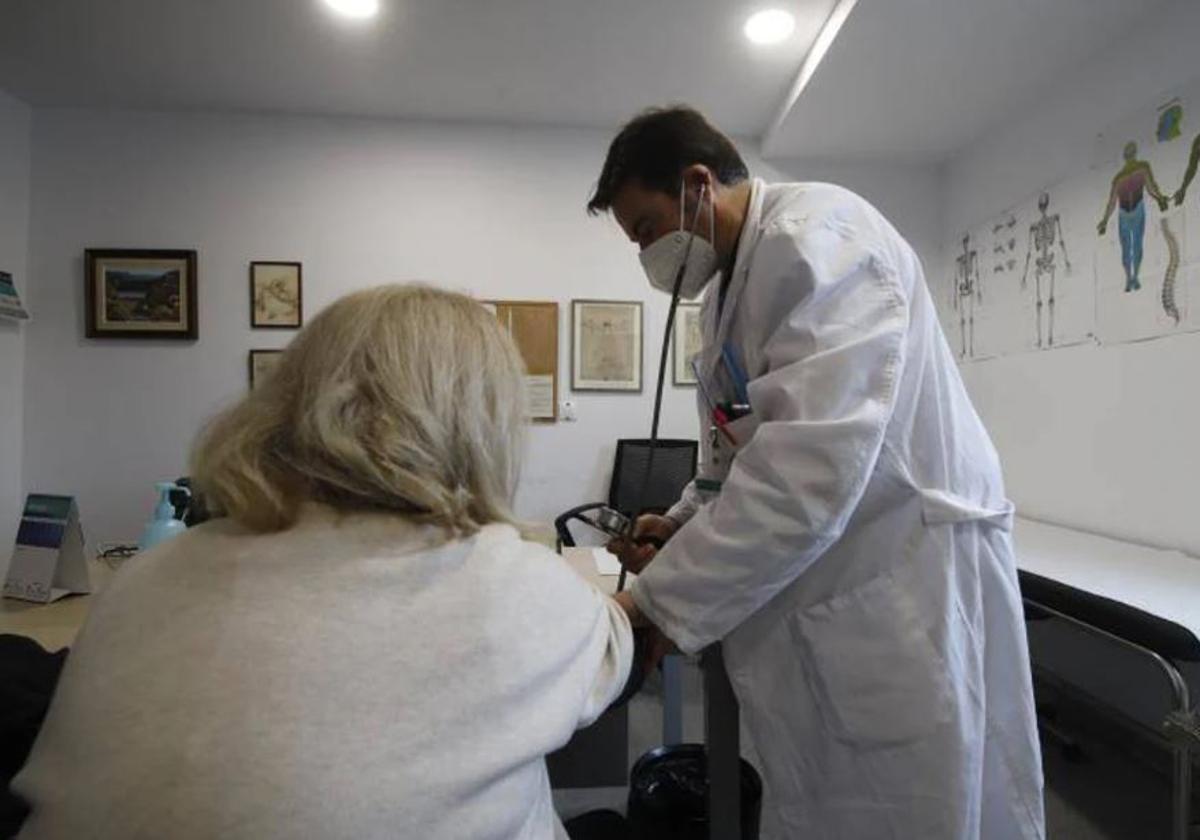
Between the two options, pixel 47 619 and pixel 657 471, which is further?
pixel 657 471

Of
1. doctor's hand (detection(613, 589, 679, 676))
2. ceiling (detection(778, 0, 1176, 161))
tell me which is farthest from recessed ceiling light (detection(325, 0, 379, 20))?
doctor's hand (detection(613, 589, 679, 676))

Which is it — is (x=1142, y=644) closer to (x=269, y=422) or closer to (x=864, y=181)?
(x=269, y=422)

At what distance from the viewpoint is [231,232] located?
2.93 meters

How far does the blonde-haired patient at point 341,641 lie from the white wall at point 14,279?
123 inches

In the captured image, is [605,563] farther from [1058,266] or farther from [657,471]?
[1058,266]

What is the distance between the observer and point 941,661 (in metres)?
0.79

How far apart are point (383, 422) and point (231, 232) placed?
2.91 metres

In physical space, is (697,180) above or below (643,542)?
above

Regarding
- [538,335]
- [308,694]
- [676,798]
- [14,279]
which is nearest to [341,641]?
[308,694]

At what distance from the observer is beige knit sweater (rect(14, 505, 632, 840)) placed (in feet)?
1.43

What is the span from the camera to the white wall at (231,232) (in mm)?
2896

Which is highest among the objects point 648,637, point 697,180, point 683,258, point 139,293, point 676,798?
point 139,293

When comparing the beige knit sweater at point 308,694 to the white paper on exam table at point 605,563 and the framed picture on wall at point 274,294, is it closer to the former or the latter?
the white paper on exam table at point 605,563

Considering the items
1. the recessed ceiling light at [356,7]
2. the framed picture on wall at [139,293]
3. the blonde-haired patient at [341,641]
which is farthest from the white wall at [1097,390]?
the framed picture on wall at [139,293]
